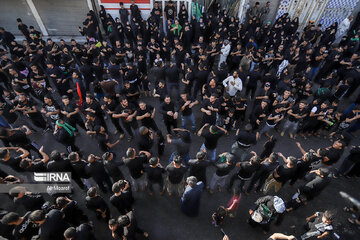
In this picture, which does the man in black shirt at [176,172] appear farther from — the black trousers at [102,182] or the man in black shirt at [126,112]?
the man in black shirt at [126,112]

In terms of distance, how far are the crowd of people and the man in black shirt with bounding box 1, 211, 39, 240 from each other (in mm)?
19

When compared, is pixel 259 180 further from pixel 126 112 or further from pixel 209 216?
pixel 126 112

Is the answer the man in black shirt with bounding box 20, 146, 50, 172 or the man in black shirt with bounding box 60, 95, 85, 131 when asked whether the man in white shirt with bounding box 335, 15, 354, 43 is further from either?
the man in black shirt with bounding box 20, 146, 50, 172

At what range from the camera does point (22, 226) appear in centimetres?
388

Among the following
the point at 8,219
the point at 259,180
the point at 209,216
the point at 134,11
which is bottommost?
the point at 209,216

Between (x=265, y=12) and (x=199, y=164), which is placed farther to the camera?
(x=265, y=12)

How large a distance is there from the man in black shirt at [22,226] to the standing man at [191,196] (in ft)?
10.1

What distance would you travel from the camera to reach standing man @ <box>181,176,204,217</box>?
4316 millimetres

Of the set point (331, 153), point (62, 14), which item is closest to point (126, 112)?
point (331, 153)

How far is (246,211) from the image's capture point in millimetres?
5473

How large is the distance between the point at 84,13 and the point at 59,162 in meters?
11.5

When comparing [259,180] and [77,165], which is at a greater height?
[77,165]

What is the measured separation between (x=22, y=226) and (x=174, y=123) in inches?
179

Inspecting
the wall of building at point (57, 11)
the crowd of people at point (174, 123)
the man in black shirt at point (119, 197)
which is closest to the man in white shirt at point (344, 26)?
the crowd of people at point (174, 123)
